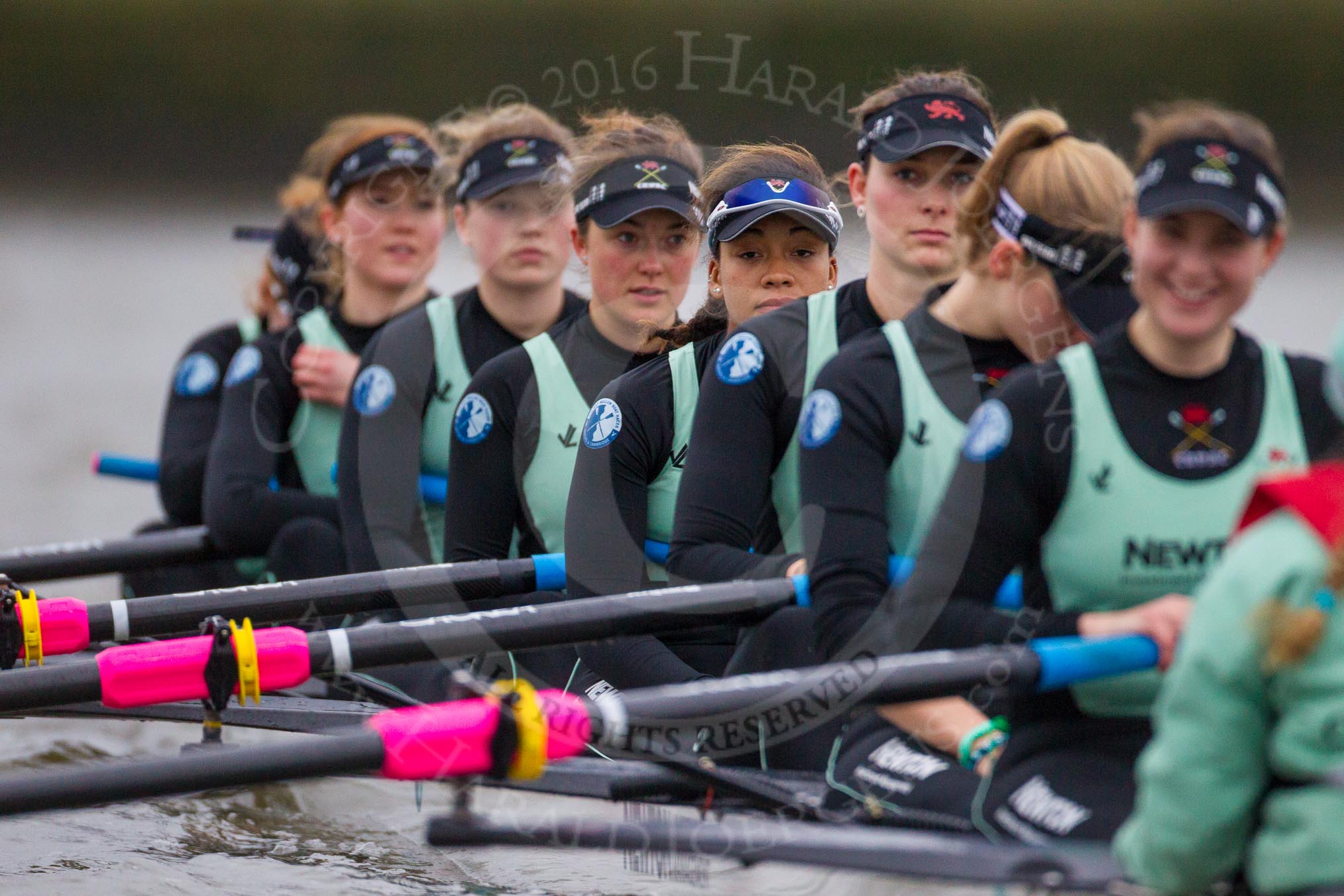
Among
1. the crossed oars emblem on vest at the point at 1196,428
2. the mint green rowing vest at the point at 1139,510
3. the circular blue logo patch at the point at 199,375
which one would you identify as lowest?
the mint green rowing vest at the point at 1139,510

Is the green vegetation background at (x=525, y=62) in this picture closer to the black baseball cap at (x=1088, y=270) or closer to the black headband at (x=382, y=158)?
the black headband at (x=382, y=158)

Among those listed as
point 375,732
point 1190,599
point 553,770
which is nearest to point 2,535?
point 553,770

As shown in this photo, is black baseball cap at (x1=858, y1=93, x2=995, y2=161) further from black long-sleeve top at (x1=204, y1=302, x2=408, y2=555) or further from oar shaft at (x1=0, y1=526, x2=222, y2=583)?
oar shaft at (x1=0, y1=526, x2=222, y2=583)

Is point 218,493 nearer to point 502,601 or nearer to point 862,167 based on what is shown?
point 502,601

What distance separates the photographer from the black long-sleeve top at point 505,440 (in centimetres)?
344

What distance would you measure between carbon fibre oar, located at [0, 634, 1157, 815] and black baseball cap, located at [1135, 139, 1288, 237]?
1.70 feet

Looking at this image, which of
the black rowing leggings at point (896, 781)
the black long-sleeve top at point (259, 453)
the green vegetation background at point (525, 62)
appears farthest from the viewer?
the green vegetation background at point (525, 62)

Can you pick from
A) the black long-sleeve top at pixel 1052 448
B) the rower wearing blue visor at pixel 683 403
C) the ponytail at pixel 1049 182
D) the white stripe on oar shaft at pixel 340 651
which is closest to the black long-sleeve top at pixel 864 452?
the ponytail at pixel 1049 182

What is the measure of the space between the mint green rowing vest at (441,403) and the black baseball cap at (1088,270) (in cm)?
196

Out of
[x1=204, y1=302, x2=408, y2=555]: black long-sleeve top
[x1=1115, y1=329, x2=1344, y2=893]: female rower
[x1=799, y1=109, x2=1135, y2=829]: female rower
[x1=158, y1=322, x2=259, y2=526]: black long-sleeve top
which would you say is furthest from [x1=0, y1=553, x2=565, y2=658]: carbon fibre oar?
[x1=158, y1=322, x2=259, y2=526]: black long-sleeve top

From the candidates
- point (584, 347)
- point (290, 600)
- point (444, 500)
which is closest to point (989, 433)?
point (584, 347)

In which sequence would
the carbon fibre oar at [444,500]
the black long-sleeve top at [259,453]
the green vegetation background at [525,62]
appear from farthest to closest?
the green vegetation background at [525,62]
the black long-sleeve top at [259,453]
the carbon fibre oar at [444,500]

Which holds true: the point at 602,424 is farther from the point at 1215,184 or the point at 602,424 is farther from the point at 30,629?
the point at 1215,184

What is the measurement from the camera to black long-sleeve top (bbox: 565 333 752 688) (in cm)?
305
